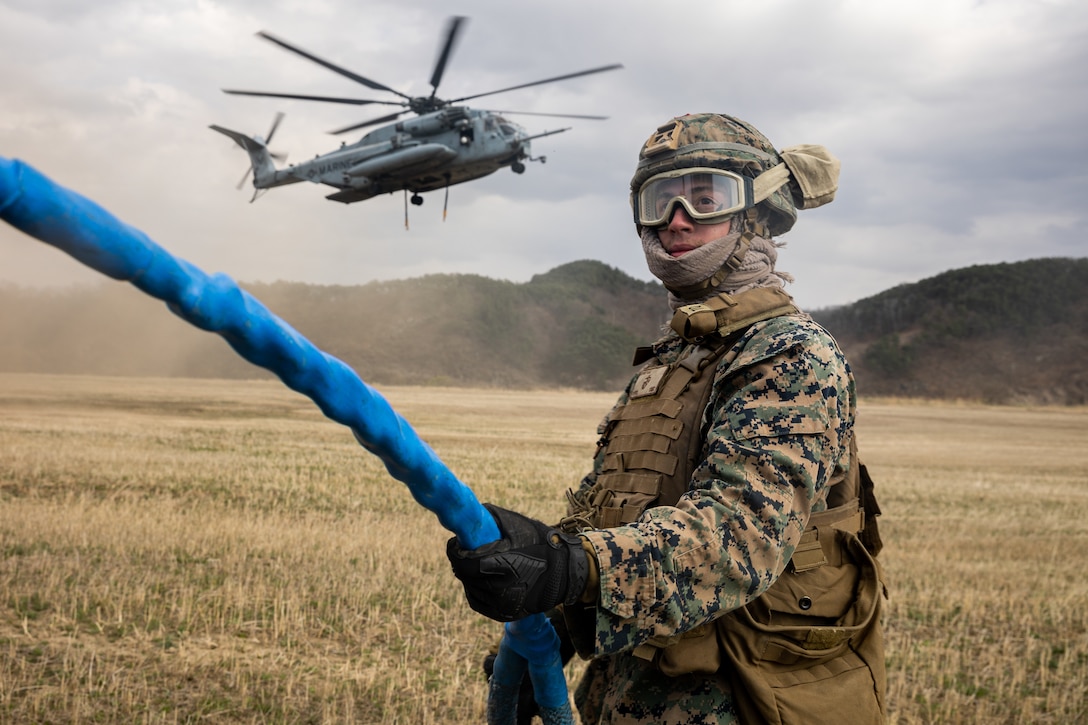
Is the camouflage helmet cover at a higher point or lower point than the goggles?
higher

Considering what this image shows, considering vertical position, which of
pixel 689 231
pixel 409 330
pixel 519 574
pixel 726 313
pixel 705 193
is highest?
pixel 409 330

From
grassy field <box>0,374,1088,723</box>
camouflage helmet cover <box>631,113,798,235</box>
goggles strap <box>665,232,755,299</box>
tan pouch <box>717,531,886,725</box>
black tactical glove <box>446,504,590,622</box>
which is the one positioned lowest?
grassy field <box>0,374,1088,723</box>

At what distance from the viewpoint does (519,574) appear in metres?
2.07

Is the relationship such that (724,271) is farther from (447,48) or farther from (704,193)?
(447,48)

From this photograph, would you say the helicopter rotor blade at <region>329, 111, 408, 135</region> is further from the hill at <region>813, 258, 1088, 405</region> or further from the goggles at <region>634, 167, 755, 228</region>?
the hill at <region>813, 258, 1088, 405</region>

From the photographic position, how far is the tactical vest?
266cm

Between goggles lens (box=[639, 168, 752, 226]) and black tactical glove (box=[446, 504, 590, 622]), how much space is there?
1.35m

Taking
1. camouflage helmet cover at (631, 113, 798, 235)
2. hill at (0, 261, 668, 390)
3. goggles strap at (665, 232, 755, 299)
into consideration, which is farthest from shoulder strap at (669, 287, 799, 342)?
hill at (0, 261, 668, 390)

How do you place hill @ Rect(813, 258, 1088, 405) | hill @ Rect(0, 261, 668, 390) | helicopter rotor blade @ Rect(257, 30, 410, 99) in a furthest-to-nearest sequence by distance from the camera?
hill @ Rect(813, 258, 1088, 405), hill @ Rect(0, 261, 668, 390), helicopter rotor blade @ Rect(257, 30, 410, 99)

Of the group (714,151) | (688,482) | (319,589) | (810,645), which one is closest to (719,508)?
(688,482)

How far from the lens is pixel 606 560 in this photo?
2.12m

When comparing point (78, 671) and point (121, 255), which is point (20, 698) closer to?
point (78, 671)

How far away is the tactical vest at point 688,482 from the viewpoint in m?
2.66

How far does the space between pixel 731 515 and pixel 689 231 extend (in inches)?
45.1
